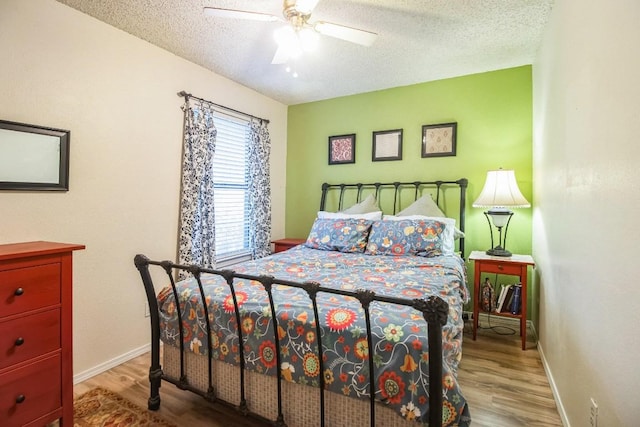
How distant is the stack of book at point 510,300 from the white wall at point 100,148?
9.79 feet

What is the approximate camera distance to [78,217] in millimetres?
2217

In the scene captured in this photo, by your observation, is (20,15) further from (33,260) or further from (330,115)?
(330,115)

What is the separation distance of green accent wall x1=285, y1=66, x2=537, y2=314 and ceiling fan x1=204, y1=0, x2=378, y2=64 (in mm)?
1646

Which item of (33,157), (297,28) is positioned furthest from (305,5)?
(33,157)

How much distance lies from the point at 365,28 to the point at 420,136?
4.77 feet

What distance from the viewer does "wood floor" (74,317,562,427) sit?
1.79m

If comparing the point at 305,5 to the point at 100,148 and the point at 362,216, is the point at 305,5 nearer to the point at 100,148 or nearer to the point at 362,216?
the point at 100,148

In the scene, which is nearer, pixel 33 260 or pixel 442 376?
pixel 442 376

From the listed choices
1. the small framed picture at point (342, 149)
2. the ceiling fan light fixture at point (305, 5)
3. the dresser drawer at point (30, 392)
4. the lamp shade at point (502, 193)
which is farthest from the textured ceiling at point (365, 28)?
the dresser drawer at point (30, 392)

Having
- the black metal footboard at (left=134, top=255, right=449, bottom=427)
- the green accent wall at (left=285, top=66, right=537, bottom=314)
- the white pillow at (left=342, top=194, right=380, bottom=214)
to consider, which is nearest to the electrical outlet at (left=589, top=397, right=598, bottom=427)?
the black metal footboard at (left=134, top=255, right=449, bottom=427)

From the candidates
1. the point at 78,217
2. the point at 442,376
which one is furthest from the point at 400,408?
the point at 78,217

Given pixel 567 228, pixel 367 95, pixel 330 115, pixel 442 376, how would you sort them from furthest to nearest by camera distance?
1. pixel 330 115
2. pixel 367 95
3. pixel 567 228
4. pixel 442 376

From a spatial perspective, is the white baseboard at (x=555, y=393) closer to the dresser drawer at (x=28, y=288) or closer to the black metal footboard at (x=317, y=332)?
the black metal footboard at (x=317, y=332)

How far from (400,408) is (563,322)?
122cm
